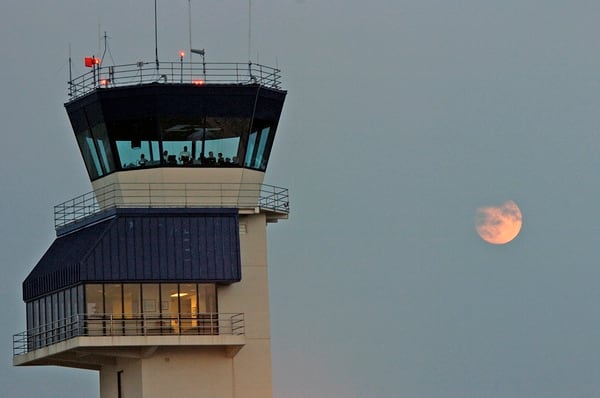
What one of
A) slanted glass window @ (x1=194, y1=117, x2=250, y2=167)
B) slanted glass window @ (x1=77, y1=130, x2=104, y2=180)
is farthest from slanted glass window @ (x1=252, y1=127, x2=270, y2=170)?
slanted glass window @ (x1=77, y1=130, x2=104, y2=180)

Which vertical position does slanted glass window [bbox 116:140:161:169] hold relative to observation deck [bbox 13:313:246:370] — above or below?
above

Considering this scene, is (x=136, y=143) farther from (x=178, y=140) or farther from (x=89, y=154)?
(x=89, y=154)

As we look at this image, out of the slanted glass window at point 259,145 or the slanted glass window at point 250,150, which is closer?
the slanted glass window at point 250,150

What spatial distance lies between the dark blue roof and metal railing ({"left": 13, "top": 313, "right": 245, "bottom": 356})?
5.05 feet

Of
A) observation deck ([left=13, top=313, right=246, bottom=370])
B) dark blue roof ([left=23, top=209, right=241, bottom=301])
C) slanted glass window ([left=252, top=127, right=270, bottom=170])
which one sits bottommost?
observation deck ([left=13, top=313, right=246, bottom=370])

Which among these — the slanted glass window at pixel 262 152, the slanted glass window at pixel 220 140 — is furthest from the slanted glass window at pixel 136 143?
the slanted glass window at pixel 262 152

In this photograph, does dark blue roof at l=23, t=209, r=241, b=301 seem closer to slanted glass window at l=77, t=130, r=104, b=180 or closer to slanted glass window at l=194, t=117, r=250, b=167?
slanted glass window at l=194, t=117, r=250, b=167

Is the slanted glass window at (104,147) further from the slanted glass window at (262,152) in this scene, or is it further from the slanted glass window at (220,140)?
the slanted glass window at (262,152)

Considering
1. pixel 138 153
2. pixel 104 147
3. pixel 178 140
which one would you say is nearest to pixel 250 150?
pixel 178 140

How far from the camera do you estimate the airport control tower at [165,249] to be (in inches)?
3396

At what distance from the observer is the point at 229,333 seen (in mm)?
87000

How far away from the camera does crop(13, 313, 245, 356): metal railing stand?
3378 inches

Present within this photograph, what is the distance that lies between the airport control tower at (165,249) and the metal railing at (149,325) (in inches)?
1.7

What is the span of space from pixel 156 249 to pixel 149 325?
323 cm
